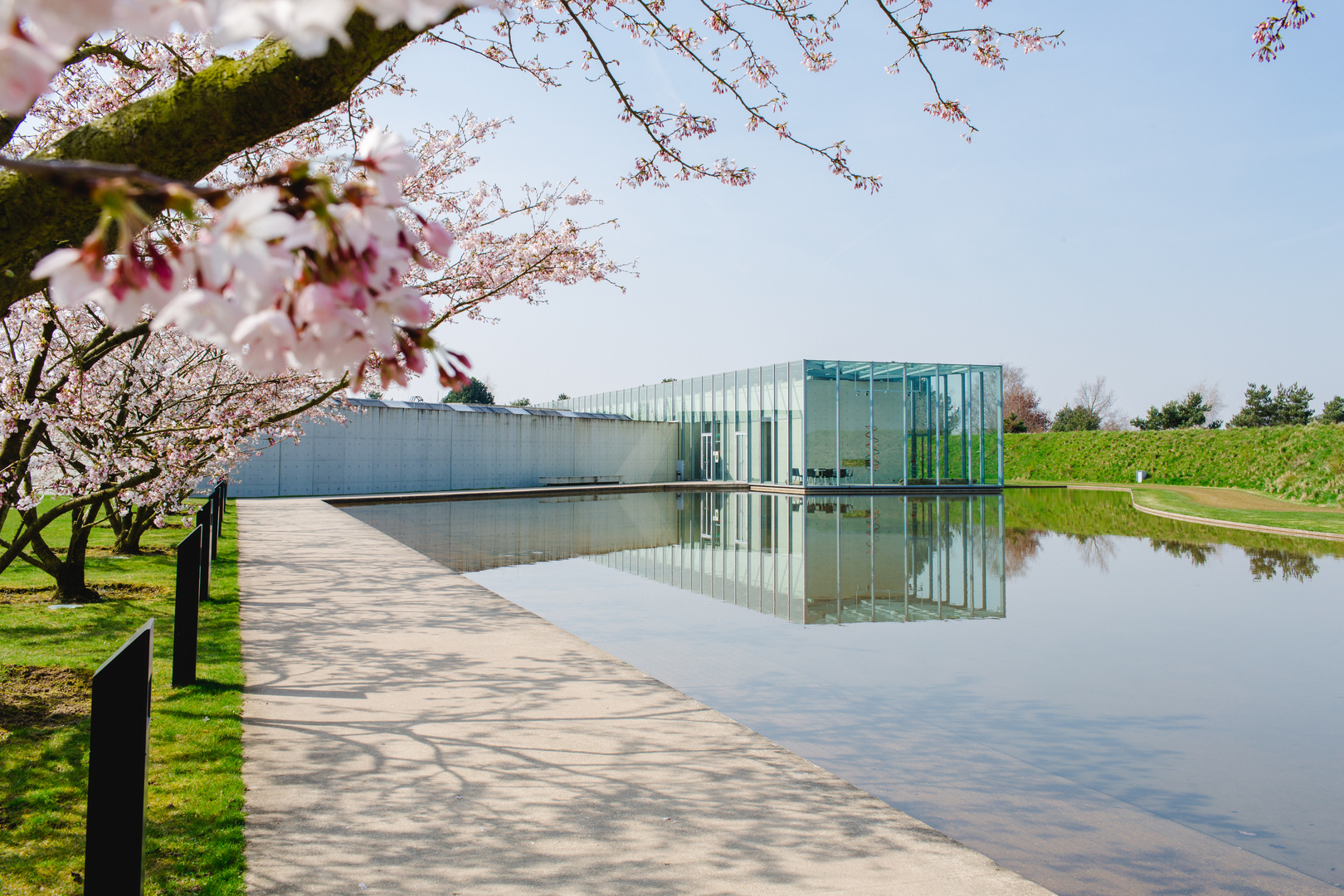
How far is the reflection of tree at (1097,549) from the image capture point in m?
11.2

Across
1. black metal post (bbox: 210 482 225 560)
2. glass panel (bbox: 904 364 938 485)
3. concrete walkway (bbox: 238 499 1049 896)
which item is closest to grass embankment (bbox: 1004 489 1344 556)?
glass panel (bbox: 904 364 938 485)

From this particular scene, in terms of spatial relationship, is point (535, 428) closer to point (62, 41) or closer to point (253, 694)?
point (253, 694)

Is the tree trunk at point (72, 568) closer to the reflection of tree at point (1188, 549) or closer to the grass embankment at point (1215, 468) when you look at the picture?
the reflection of tree at point (1188, 549)

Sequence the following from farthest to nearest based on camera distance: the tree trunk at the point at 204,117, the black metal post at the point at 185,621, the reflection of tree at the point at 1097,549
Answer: the reflection of tree at the point at 1097,549 < the black metal post at the point at 185,621 < the tree trunk at the point at 204,117

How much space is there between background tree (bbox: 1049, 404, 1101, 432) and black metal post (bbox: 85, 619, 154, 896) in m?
55.2

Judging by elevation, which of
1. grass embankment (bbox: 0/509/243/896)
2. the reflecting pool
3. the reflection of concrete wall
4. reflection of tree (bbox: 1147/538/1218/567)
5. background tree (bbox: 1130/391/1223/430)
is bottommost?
the reflecting pool

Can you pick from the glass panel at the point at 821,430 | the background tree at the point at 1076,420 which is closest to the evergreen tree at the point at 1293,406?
the background tree at the point at 1076,420

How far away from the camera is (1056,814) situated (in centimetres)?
350

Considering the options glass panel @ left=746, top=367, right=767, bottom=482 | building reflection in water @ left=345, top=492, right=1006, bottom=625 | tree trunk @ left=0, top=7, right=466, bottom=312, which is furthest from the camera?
glass panel @ left=746, top=367, right=767, bottom=482

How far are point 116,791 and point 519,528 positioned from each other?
13.3 metres

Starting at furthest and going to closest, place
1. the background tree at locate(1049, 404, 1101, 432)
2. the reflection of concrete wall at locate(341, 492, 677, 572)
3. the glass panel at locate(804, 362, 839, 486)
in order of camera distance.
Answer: the background tree at locate(1049, 404, 1101, 432) < the glass panel at locate(804, 362, 839, 486) < the reflection of concrete wall at locate(341, 492, 677, 572)

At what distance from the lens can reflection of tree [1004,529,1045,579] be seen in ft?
34.2

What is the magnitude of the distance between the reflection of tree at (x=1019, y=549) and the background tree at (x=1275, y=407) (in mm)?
36749

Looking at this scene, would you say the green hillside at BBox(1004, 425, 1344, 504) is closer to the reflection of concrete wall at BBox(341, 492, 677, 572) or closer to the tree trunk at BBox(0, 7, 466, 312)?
the reflection of concrete wall at BBox(341, 492, 677, 572)
